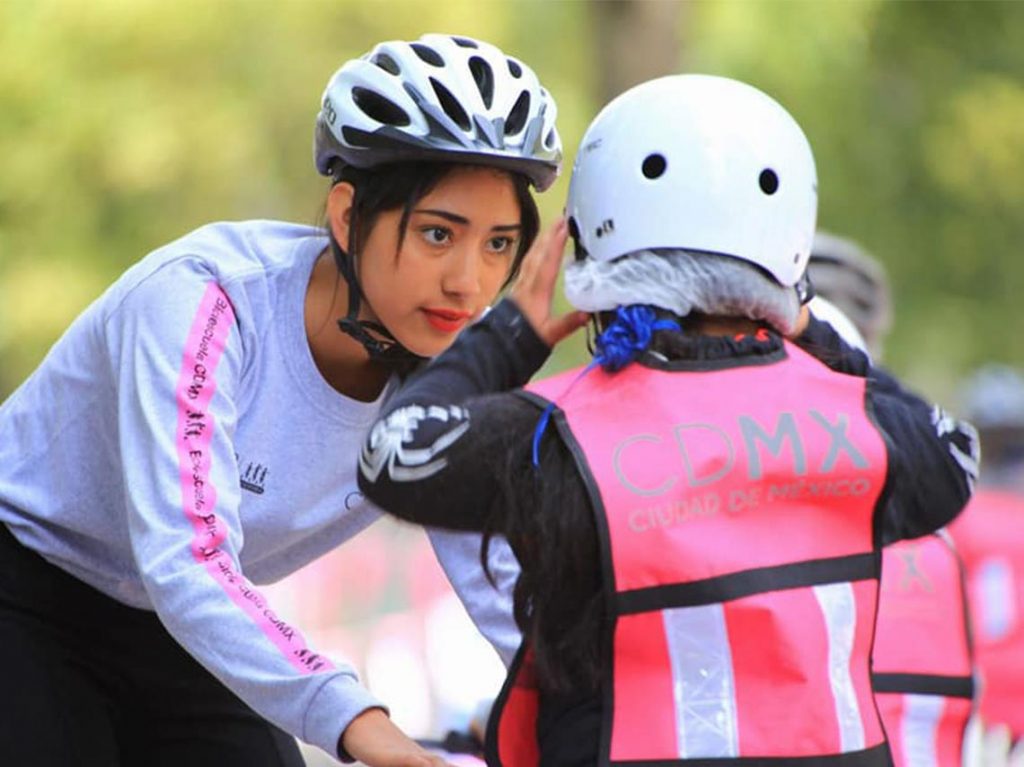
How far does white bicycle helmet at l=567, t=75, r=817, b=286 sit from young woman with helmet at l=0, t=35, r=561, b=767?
0.57 meters

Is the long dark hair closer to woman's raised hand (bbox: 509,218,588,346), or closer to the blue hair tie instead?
the blue hair tie

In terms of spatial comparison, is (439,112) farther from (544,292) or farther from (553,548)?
(553,548)

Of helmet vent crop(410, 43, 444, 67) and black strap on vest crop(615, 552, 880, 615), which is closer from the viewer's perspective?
black strap on vest crop(615, 552, 880, 615)

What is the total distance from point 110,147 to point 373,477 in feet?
57.5

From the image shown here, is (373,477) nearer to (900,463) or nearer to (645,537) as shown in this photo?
(645,537)

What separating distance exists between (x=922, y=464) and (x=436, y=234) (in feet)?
3.58

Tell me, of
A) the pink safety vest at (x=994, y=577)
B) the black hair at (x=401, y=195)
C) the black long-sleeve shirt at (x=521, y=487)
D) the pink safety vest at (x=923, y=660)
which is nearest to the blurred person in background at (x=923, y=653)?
the pink safety vest at (x=923, y=660)

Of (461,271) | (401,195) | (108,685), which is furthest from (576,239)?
(108,685)

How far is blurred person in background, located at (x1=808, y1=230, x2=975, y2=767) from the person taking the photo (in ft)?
15.1

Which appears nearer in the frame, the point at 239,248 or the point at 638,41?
the point at 239,248

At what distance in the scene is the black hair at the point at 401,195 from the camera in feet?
12.2

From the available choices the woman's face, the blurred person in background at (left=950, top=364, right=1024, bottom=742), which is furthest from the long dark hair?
the blurred person in background at (left=950, top=364, right=1024, bottom=742)

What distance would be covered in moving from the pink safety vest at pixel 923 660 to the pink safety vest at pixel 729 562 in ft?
5.49

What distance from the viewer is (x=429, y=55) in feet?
13.1
